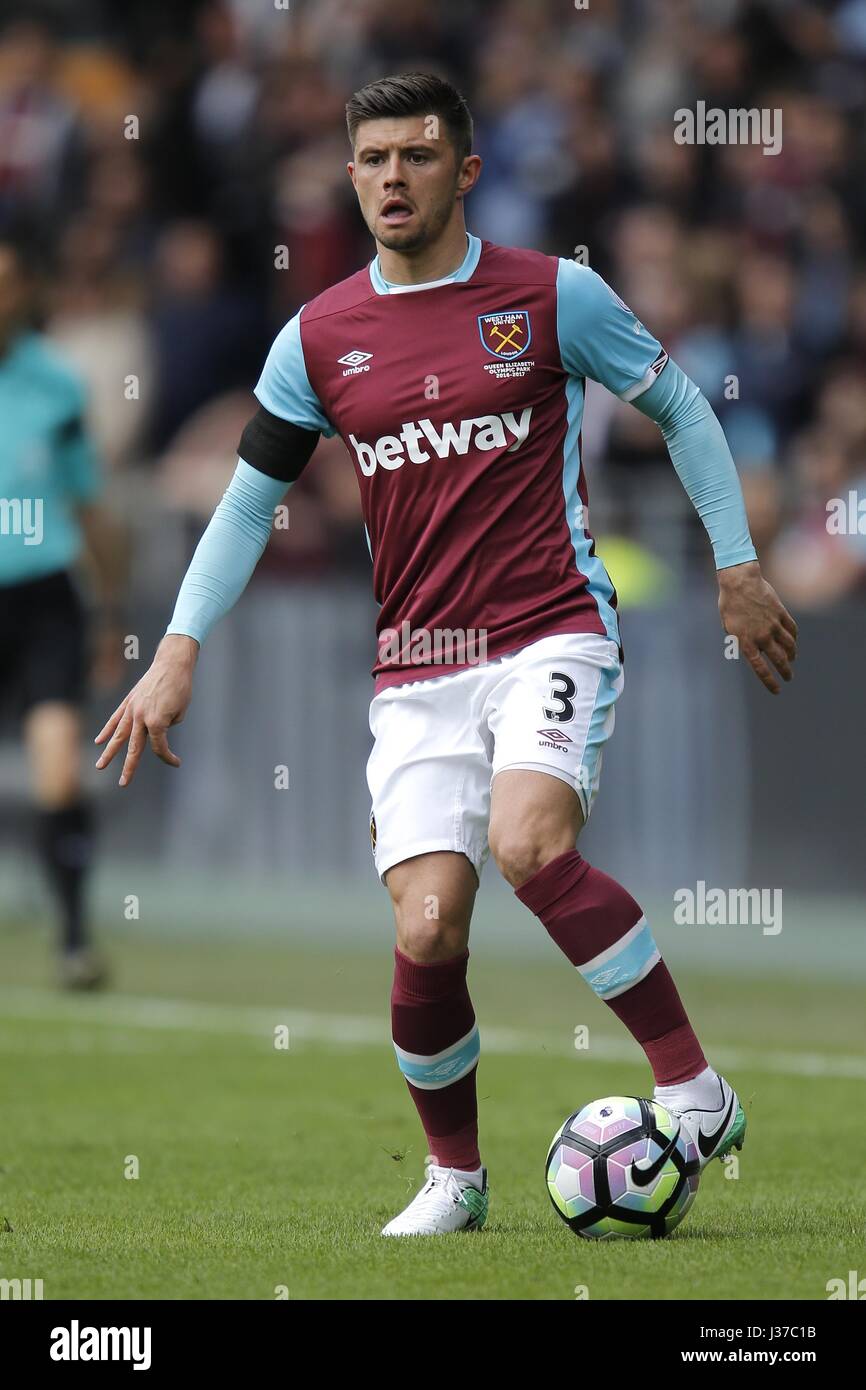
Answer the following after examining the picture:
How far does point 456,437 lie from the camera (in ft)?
17.5

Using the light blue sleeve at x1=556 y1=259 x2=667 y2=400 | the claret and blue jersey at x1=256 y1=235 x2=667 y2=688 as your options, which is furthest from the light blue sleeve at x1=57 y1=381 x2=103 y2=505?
the light blue sleeve at x1=556 y1=259 x2=667 y2=400

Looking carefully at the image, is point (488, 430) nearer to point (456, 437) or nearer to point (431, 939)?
point (456, 437)

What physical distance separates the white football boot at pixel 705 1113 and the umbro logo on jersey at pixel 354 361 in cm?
173

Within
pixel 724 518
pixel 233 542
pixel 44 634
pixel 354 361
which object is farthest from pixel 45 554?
pixel 724 518

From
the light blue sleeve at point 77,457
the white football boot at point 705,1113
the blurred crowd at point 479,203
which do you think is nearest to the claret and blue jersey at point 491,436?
the white football boot at point 705,1113

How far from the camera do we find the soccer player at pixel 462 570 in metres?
5.18

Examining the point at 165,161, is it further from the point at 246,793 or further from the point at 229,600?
the point at 229,600

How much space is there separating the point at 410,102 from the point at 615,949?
1.91 m

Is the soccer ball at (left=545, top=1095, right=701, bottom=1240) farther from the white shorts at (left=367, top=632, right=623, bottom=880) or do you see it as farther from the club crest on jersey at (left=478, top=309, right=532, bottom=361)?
the club crest on jersey at (left=478, top=309, right=532, bottom=361)

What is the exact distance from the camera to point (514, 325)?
211 inches

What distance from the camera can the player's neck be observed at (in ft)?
17.7

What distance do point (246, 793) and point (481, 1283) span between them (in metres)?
8.64
